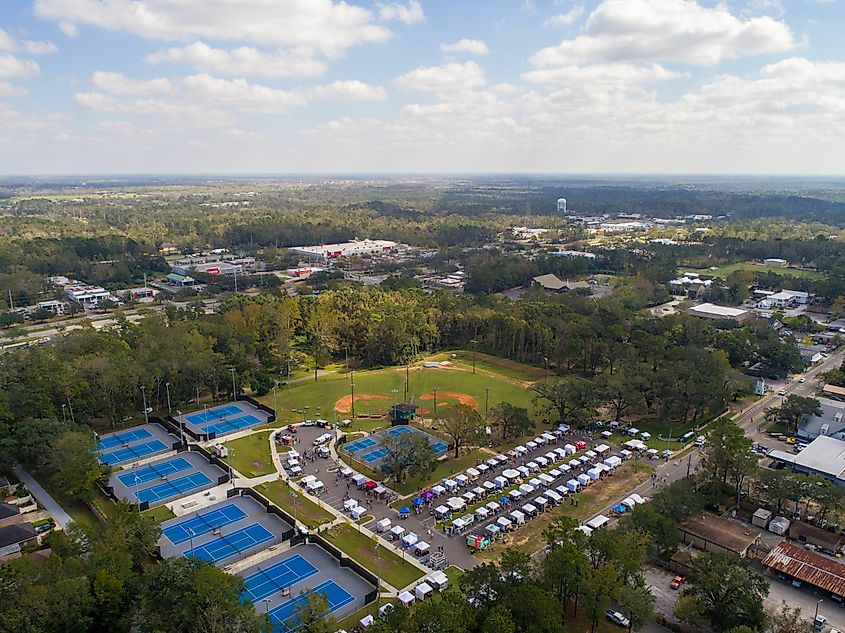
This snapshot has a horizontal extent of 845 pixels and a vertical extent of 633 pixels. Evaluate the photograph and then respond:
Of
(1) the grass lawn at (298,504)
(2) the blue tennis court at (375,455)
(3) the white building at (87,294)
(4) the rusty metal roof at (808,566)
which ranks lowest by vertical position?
(1) the grass lawn at (298,504)

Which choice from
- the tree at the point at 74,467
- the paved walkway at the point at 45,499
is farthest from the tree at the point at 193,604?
the tree at the point at 74,467

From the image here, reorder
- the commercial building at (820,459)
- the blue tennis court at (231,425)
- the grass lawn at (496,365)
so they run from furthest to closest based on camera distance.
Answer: the grass lawn at (496,365) < the blue tennis court at (231,425) < the commercial building at (820,459)

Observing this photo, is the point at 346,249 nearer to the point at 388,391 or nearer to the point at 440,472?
the point at 388,391

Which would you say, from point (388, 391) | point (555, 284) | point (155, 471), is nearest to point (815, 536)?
point (388, 391)

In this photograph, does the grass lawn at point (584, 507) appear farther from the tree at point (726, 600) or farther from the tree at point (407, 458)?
the tree at point (726, 600)

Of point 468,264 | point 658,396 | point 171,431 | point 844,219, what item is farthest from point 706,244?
point 171,431
